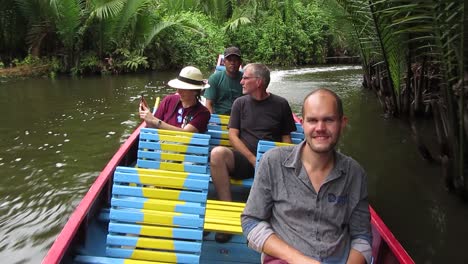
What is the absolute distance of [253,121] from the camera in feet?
13.5

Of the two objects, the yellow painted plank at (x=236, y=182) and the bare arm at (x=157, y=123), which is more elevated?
the bare arm at (x=157, y=123)

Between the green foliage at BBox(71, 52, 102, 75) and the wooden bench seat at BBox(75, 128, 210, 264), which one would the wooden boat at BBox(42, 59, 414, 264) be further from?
A: the green foliage at BBox(71, 52, 102, 75)

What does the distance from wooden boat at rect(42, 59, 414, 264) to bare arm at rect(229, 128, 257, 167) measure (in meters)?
0.80

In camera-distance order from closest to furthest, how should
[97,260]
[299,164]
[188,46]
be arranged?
[299,164]
[97,260]
[188,46]

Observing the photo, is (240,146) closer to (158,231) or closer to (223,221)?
(223,221)

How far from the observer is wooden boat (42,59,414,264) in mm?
2803

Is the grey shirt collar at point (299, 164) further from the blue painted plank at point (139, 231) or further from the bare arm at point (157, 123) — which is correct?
the bare arm at point (157, 123)

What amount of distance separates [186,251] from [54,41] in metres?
15.3

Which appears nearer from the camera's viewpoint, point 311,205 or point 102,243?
point 311,205

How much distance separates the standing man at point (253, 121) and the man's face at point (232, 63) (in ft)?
4.27

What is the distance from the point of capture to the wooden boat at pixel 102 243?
2.80 metres

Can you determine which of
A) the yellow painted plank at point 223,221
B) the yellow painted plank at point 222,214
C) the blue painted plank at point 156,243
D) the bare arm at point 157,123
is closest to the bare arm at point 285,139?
the bare arm at point 157,123

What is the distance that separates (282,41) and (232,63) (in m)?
16.5

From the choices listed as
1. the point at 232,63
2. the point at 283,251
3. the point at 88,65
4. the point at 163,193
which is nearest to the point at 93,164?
the point at 232,63
